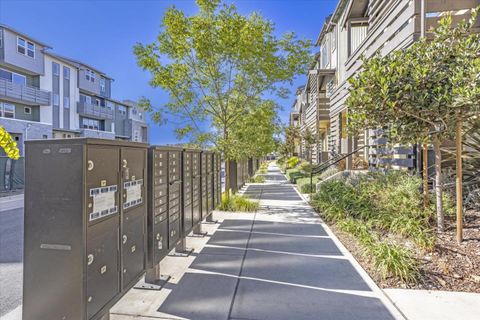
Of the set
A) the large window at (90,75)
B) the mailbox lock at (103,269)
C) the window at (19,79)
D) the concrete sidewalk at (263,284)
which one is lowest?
the concrete sidewalk at (263,284)

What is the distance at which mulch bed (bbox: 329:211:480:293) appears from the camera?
364 centimetres

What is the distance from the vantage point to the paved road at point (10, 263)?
342 centimetres

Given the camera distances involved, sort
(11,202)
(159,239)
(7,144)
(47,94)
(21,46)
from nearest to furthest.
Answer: (7,144) < (159,239) < (11,202) < (21,46) < (47,94)

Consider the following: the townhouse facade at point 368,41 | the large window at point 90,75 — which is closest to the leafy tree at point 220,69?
the townhouse facade at point 368,41

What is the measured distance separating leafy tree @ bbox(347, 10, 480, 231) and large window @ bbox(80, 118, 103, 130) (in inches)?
1320

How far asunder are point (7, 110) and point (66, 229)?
27498 millimetres

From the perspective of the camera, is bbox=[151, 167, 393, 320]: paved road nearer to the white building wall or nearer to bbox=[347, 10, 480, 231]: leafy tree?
bbox=[347, 10, 480, 231]: leafy tree

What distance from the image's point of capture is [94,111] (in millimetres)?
32562

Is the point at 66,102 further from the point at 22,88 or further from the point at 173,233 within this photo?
the point at 173,233

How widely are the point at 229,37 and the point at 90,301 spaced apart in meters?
6.78

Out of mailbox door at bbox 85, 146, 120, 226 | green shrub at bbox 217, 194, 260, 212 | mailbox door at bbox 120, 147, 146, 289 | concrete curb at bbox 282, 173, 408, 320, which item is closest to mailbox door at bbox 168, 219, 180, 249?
mailbox door at bbox 120, 147, 146, 289

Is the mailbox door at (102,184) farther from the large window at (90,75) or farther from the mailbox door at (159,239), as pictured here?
the large window at (90,75)

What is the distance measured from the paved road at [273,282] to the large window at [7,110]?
25224 millimetres

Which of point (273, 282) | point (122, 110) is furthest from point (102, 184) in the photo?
point (122, 110)
